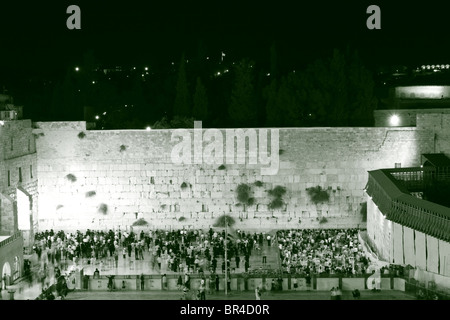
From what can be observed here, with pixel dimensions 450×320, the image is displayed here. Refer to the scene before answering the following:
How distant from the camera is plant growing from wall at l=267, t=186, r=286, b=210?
1287 inches

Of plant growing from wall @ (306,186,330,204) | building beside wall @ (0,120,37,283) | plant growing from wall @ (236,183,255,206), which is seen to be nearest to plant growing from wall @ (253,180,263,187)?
plant growing from wall @ (236,183,255,206)

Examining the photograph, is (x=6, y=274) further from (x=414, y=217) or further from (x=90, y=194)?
(x=414, y=217)

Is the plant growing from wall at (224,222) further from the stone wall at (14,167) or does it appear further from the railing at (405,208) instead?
the stone wall at (14,167)

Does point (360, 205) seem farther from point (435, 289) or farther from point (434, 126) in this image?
point (435, 289)

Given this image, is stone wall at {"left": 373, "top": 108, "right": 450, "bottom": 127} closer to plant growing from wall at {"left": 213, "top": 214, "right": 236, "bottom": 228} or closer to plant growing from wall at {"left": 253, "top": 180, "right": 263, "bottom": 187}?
plant growing from wall at {"left": 253, "top": 180, "right": 263, "bottom": 187}

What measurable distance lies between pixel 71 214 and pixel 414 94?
18.9 meters

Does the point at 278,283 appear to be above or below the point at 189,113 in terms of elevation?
below

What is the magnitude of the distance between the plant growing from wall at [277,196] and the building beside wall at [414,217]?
3.77 m

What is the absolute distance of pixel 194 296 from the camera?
21000 millimetres

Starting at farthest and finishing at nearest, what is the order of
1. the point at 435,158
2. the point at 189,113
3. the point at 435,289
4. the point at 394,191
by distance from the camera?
the point at 189,113 < the point at 435,158 < the point at 394,191 < the point at 435,289

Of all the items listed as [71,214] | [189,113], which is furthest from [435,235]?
[189,113]

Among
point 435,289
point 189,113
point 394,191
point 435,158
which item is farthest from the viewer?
Result: point 189,113

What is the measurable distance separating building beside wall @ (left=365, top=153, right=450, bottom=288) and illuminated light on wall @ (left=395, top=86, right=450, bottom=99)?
769 centimetres

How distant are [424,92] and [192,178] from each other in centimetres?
1416
